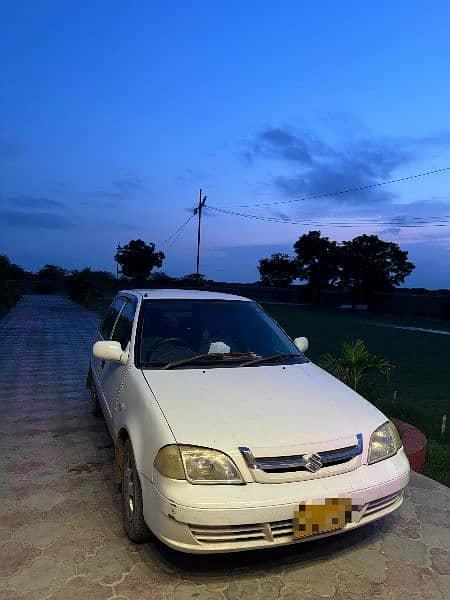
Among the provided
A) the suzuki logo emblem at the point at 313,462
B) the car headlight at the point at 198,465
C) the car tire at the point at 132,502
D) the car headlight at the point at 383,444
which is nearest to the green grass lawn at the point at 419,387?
the car headlight at the point at 383,444

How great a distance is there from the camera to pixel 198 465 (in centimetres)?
231

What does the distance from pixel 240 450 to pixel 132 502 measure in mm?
855

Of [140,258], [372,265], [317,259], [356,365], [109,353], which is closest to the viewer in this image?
[109,353]

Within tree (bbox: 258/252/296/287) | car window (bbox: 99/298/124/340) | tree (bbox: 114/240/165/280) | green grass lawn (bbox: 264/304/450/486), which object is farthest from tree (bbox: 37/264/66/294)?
car window (bbox: 99/298/124/340)

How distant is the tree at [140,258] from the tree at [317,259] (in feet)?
67.4

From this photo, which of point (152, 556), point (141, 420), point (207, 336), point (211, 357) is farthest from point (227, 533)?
point (207, 336)

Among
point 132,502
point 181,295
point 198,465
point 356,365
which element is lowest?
point 132,502

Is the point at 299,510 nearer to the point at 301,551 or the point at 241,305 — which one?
the point at 301,551

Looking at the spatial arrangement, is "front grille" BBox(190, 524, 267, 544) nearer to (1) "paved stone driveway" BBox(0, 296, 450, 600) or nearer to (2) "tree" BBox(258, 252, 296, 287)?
(1) "paved stone driveway" BBox(0, 296, 450, 600)

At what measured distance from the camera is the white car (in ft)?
7.33

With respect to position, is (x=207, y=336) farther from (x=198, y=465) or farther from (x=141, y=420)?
(x=198, y=465)

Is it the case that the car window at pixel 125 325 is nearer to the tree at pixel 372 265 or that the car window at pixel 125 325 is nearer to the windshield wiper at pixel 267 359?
the windshield wiper at pixel 267 359

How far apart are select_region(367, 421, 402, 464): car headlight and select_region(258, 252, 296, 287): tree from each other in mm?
54832

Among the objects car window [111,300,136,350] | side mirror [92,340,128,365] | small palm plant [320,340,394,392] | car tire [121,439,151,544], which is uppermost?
car window [111,300,136,350]
